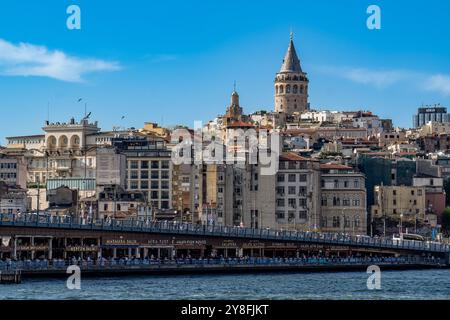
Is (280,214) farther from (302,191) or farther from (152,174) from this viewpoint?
(152,174)

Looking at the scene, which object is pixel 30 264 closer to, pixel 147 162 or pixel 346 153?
pixel 147 162

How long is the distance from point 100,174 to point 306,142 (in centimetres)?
3564

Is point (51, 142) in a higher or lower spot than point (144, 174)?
higher

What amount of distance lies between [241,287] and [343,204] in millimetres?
53041

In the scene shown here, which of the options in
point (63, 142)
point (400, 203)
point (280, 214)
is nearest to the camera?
point (280, 214)

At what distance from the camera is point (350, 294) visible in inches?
2486

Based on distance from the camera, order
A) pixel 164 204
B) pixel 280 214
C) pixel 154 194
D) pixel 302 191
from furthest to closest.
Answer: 1. pixel 154 194
2. pixel 164 204
3. pixel 302 191
4. pixel 280 214

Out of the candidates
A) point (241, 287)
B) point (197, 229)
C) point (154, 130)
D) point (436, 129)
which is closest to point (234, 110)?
point (154, 130)

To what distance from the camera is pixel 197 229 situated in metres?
94.0

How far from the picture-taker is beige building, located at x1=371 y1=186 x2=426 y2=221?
422ft

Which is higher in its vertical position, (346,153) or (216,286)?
(346,153)

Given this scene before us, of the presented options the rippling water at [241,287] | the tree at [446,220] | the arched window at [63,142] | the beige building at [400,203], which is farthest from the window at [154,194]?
the rippling water at [241,287]

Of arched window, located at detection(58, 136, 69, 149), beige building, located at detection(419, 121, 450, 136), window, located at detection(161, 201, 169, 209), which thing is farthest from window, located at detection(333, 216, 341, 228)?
beige building, located at detection(419, 121, 450, 136)
